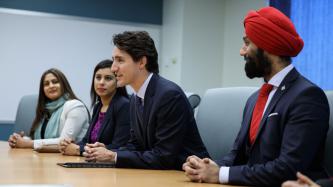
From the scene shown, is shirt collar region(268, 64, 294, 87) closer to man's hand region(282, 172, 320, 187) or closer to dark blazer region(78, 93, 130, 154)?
man's hand region(282, 172, 320, 187)

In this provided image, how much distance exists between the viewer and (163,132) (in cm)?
207

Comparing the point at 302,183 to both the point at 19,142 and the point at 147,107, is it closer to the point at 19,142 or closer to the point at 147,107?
the point at 147,107

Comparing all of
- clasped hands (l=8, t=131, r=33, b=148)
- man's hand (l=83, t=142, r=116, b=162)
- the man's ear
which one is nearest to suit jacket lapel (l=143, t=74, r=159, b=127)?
the man's ear

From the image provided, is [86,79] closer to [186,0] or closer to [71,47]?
[71,47]

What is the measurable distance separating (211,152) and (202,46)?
129 inches

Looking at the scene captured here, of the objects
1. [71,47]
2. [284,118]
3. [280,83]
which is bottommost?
[284,118]

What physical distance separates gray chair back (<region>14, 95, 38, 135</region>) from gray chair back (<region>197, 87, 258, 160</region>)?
6.53 ft

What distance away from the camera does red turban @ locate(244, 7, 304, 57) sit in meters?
1.75

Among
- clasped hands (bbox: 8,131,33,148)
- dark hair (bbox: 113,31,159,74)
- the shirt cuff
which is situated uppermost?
dark hair (bbox: 113,31,159,74)

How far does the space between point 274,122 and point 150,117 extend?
65cm

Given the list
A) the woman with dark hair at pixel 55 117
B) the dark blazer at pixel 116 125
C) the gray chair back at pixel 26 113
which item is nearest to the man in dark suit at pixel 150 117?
the dark blazer at pixel 116 125

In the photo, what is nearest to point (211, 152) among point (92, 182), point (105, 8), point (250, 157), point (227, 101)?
point (227, 101)

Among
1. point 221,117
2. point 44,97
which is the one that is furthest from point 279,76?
point 44,97

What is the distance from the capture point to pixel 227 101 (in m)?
2.43
